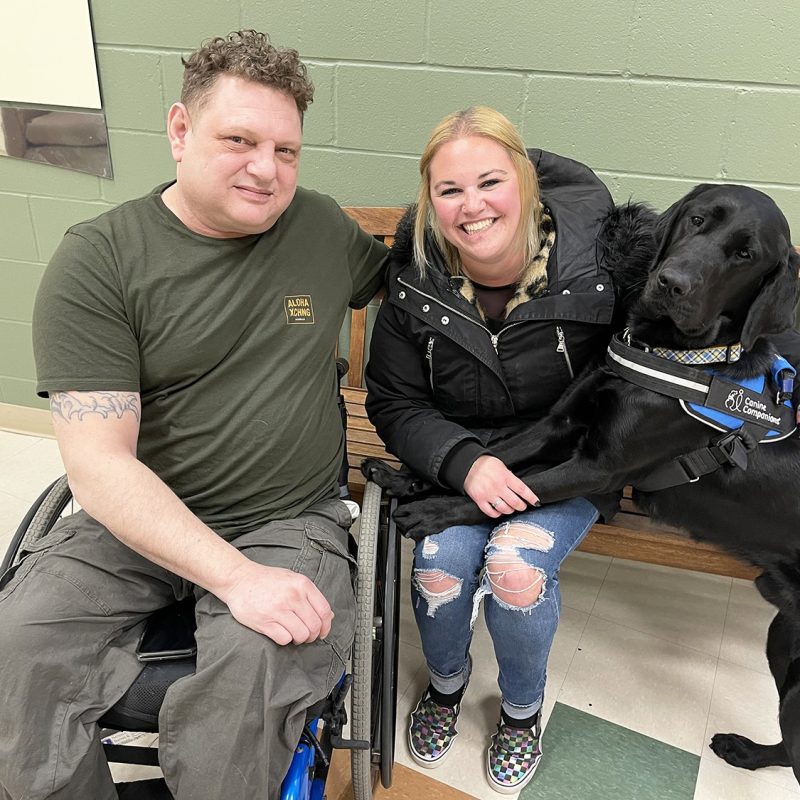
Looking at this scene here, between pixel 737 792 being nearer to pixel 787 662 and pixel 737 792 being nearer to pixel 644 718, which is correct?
pixel 644 718

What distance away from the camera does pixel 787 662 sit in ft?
4.15

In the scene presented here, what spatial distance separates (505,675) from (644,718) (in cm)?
48

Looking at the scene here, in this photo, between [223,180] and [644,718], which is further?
[644,718]

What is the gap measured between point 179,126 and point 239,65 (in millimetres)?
155

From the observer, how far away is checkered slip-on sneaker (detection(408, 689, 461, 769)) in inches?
55.6

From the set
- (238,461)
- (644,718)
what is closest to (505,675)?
(644,718)

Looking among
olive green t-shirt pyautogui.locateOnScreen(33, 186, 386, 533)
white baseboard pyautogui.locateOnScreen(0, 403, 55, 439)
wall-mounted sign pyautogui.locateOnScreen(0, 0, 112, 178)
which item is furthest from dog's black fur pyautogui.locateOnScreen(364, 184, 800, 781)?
white baseboard pyautogui.locateOnScreen(0, 403, 55, 439)

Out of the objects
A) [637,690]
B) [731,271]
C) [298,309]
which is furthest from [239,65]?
[637,690]

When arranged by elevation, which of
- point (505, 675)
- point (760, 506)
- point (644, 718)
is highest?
point (760, 506)

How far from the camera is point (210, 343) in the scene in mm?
1119

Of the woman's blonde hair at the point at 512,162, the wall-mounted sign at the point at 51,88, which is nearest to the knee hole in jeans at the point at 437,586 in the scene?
the woman's blonde hair at the point at 512,162

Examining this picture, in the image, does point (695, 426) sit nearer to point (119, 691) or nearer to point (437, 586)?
point (437, 586)

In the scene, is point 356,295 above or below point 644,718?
above

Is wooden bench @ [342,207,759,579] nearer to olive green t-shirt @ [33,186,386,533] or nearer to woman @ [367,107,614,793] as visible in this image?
woman @ [367,107,614,793]
